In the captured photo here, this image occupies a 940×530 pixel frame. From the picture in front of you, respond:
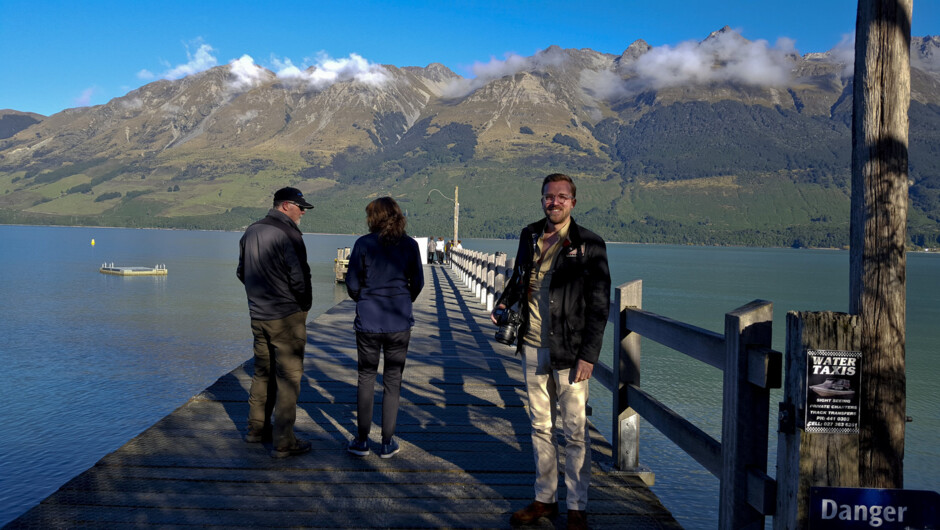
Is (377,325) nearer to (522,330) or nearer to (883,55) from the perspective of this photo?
→ (522,330)

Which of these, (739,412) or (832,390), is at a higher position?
(832,390)

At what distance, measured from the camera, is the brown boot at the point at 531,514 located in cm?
399

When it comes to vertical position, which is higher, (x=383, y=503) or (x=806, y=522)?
(x=806, y=522)

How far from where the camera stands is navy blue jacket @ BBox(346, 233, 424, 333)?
17.2ft

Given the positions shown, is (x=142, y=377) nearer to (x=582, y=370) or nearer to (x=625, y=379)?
(x=625, y=379)

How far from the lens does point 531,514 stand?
3998mm

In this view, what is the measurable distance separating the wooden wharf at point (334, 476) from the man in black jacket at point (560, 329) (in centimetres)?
29

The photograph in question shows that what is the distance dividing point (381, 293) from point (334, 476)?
133 centimetres

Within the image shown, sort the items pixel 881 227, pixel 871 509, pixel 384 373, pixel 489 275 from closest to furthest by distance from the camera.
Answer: pixel 871 509
pixel 881 227
pixel 384 373
pixel 489 275

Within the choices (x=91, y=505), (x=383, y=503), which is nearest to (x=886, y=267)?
(x=383, y=503)

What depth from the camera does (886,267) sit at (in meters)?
3.12

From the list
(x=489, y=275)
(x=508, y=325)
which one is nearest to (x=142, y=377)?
(x=489, y=275)

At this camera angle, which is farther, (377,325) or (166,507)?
(377,325)

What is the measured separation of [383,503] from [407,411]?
2576 millimetres
